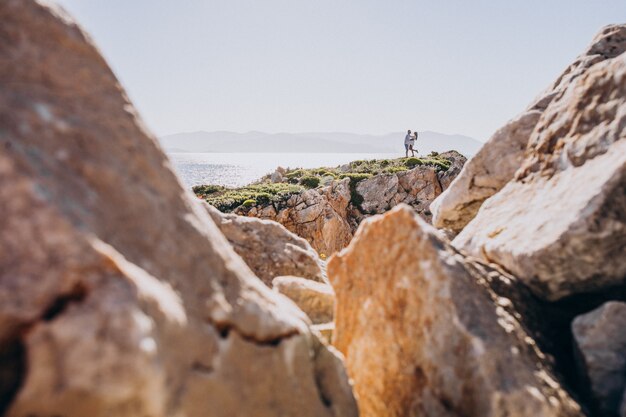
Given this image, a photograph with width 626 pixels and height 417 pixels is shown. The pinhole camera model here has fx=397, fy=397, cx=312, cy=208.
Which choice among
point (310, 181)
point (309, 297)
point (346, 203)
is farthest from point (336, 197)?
point (309, 297)

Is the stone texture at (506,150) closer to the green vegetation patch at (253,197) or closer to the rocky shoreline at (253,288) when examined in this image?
the rocky shoreline at (253,288)

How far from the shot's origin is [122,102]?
3.04m

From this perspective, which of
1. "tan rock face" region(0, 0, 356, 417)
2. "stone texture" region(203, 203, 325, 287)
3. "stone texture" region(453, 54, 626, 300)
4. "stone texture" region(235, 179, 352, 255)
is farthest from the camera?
"stone texture" region(235, 179, 352, 255)

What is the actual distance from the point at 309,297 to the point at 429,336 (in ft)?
7.50

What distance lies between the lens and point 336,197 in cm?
3409

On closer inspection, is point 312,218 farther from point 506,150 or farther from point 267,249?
point 506,150

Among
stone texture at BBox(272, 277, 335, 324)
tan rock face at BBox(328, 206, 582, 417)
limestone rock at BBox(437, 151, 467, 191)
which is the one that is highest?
tan rock face at BBox(328, 206, 582, 417)

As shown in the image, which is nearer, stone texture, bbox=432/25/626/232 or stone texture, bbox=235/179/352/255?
stone texture, bbox=432/25/626/232

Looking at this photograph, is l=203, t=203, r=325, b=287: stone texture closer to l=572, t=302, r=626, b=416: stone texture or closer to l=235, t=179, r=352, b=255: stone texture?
l=572, t=302, r=626, b=416: stone texture

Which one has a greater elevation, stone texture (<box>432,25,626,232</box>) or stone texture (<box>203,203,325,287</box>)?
stone texture (<box>432,25,626,232</box>)

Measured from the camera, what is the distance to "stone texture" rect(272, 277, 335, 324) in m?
5.29

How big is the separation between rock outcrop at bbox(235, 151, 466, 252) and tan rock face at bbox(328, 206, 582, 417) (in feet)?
78.8

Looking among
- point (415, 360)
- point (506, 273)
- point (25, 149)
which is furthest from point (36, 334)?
point (506, 273)

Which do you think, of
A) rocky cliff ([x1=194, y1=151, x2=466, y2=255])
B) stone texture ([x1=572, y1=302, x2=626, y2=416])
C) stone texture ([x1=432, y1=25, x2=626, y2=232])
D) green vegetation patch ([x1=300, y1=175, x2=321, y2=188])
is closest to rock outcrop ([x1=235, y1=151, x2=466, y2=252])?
rocky cliff ([x1=194, y1=151, x2=466, y2=255])
